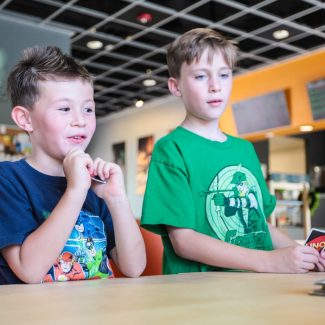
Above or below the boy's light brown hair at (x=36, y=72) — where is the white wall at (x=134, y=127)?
above

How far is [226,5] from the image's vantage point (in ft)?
17.3

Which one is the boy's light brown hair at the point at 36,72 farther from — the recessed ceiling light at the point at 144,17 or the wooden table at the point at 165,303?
the recessed ceiling light at the point at 144,17

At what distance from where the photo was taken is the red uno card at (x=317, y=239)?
1.19 metres

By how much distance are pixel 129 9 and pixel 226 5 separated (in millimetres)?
1066

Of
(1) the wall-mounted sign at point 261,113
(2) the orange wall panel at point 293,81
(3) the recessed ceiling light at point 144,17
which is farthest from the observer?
(1) the wall-mounted sign at point 261,113

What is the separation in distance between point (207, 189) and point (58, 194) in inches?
16.1

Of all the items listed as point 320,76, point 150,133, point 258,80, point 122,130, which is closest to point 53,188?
point 320,76

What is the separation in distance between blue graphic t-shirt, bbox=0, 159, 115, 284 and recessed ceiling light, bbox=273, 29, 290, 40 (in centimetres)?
530

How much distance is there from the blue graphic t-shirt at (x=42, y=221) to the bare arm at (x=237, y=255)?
195 millimetres

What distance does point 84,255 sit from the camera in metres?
1.11

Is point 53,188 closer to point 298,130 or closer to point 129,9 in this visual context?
point 129,9

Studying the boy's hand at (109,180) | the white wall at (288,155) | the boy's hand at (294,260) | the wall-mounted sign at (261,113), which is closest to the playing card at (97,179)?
the boy's hand at (109,180)

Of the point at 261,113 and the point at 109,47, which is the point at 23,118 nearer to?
the point at 109,47

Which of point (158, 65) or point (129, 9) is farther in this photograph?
point (158, 65)
